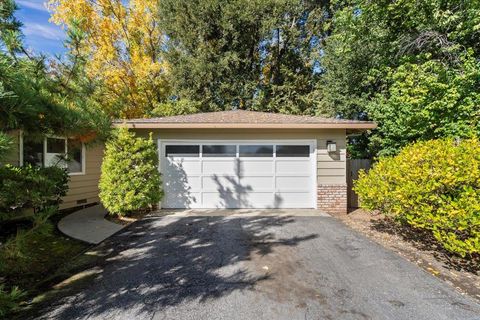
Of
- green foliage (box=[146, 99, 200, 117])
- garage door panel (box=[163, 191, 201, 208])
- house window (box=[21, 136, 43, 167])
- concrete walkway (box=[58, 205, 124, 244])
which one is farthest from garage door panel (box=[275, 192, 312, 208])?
green foliage (box=[146, 99, 200, 117])

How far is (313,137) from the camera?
24.4 ft

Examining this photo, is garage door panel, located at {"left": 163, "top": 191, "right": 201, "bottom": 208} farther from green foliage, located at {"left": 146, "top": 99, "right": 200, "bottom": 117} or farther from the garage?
green foliage, located at {"left": 146, "top": 99, "right": 200, "bottom": 117}

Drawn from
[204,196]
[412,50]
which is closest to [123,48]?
[204,196]

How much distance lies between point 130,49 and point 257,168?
12.6 metres

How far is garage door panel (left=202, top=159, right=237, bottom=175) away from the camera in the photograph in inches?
295

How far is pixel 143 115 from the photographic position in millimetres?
15211

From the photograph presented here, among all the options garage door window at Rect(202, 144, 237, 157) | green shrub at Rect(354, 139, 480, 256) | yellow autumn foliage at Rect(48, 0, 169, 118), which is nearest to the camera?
green shrub at Rect(354, 139, 480, 256)

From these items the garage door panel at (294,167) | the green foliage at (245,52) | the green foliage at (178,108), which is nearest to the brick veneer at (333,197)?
the garage door panel at (294,167)

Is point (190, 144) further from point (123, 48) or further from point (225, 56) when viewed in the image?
point (123, 48)

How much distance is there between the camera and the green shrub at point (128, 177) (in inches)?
246

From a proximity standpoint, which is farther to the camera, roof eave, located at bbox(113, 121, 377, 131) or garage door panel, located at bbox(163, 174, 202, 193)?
garage door panel, located at bbox(163, 174, 202, 193)

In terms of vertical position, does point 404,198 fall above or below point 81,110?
below

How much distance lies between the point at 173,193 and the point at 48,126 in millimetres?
5264

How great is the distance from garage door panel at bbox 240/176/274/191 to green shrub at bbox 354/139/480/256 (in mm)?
2997
